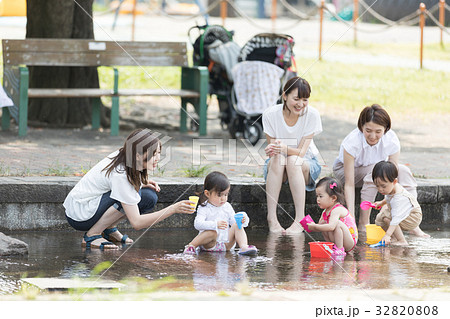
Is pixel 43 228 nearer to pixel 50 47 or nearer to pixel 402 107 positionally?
pixel 50 47

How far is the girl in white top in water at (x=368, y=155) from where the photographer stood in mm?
5695

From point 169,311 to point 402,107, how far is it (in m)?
9.14

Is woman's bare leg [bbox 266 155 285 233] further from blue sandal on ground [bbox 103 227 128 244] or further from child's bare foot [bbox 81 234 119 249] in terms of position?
child's bare foot [bbox 81 234 119 249]

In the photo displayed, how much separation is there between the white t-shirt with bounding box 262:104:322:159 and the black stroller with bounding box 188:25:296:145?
2.22 m

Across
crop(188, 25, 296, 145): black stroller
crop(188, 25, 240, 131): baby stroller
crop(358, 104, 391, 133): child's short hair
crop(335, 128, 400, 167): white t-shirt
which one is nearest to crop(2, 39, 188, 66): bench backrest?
crop(188, 25, 240, 131): baby stroller

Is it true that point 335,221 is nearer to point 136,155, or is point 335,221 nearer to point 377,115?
point 377,115

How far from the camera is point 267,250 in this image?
17.3ft

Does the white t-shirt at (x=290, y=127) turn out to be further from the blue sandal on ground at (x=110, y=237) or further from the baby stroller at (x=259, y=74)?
the baby stroller at (x=259, y=74)

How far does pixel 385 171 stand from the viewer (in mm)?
5480

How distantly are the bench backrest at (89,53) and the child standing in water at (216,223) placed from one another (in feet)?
13.1

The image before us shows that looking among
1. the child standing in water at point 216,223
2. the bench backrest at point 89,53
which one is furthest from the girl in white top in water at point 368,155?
the bench backrest at point 89,53

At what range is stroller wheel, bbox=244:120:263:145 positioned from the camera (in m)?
8.75

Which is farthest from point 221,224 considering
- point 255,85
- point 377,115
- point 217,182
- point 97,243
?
point 255,85

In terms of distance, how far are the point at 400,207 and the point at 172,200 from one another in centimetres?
160
